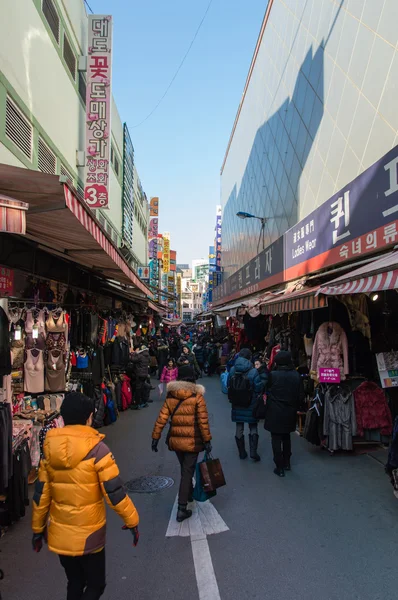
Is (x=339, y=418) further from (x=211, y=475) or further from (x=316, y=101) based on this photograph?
(x=316, y=101)

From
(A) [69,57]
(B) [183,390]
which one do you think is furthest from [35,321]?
(A) [69,57]

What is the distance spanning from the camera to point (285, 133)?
14047 mm

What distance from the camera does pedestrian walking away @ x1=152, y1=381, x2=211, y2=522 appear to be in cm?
467

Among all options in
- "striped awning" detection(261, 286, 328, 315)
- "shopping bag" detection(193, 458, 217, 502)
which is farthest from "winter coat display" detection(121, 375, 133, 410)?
"shopping bag" detection(193, 458, 217, 502)

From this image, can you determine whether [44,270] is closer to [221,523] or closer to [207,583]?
[221,523]

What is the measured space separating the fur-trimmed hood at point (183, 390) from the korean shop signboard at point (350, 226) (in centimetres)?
349

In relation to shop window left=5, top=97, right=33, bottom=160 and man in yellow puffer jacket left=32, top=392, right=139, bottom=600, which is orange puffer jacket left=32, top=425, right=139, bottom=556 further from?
shop window left=5, top=97, right=33, bottom=160

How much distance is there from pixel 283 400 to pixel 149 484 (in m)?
2.24

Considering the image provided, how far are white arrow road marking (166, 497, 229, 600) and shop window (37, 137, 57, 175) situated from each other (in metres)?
6.99

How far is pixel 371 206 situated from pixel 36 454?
6.17 metres

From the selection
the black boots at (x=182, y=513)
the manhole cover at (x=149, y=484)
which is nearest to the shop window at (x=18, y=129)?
the manhole cover at (x=149, y=484)

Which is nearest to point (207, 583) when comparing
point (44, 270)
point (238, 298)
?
point (44, 270)

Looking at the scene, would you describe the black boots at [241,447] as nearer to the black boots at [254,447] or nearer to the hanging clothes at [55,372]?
the black boots at [254,447]

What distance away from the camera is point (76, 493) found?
2.62m
